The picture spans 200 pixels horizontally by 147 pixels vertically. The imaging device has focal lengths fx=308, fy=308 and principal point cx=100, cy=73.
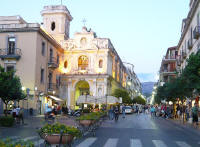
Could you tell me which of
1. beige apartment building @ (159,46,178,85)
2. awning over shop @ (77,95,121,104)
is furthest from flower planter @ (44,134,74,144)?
beige apartment building @ (159,46,178,85)

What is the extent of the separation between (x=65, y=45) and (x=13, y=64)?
16.6 m

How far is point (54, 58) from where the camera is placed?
156 ft

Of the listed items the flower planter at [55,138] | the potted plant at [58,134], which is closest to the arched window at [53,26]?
the potted plant at [58,134]

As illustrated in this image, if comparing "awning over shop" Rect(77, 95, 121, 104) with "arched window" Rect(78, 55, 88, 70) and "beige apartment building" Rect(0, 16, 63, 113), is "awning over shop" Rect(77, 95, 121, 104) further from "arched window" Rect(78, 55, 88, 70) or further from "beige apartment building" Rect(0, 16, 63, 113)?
"arched window" Rect(78, 55, 88, 70)

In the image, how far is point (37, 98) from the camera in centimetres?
3934

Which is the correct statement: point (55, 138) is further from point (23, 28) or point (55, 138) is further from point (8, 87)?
point (23, 28)

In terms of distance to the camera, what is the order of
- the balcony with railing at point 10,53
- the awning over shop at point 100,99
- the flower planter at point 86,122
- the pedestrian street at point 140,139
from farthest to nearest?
the balcony with railing at point 10,53, the awning over shop at point 100,99, the flower planter at point 86,122, the pedestrian street at point 140,139

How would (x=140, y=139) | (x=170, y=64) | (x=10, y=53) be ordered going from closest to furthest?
(x=140, y=139) < (x=10, y=53) < (x=170, y=64)

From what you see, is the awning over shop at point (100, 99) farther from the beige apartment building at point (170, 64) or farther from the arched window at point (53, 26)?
the beige apartment building at point (170, 64)

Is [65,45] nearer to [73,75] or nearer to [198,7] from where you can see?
[73,75]

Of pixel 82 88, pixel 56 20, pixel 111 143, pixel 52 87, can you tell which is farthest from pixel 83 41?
pixel 111 143

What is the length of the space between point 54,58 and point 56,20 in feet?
38.3

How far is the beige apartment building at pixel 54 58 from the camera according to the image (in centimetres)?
3953

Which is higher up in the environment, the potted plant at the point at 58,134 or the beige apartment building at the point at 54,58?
the beige apartment building at the point at 54,58
